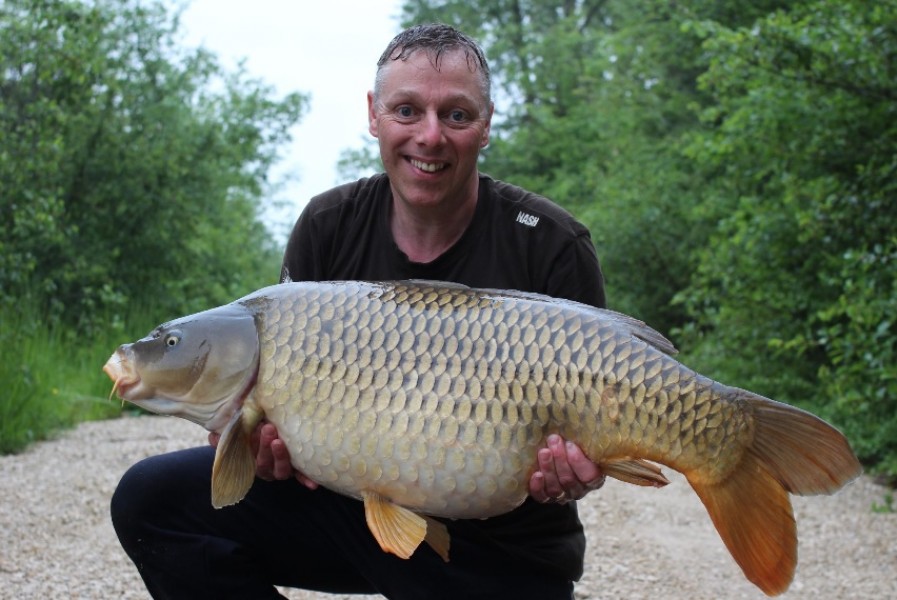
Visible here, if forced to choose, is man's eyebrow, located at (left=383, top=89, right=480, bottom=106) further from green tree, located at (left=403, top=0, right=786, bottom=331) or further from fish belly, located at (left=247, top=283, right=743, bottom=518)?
green tree, located at (left=403, top=0, right=786, bottom=331)

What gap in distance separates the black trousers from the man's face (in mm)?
578

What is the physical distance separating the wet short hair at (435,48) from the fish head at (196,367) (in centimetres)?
57

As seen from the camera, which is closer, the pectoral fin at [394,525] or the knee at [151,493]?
the pectoral fin at [394,525]

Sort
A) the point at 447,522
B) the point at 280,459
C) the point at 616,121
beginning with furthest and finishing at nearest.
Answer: the point at 616,121 < the point at 447,522 < the point at 280,459

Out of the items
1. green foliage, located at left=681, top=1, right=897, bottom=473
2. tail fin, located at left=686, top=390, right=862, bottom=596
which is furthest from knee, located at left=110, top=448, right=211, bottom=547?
green foliage, located at left=681, top=1, right=897, bottom=473

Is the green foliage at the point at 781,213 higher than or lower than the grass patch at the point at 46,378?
higher

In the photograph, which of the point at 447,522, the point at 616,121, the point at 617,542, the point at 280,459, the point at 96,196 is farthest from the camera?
the point at 616,121

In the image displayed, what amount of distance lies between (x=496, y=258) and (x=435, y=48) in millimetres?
395

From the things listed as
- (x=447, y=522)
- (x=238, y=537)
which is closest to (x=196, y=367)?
(x=238, y=537)

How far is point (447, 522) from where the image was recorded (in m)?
1.98

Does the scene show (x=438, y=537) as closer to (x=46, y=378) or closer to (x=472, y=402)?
(x=472, y=402)

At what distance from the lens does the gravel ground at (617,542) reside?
3.32 m

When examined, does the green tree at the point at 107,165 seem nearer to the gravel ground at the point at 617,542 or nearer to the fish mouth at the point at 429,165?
the gravel ground at the point at 617,542

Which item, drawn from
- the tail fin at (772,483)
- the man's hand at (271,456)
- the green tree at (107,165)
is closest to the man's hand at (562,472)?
the tail fin at (772,483)
